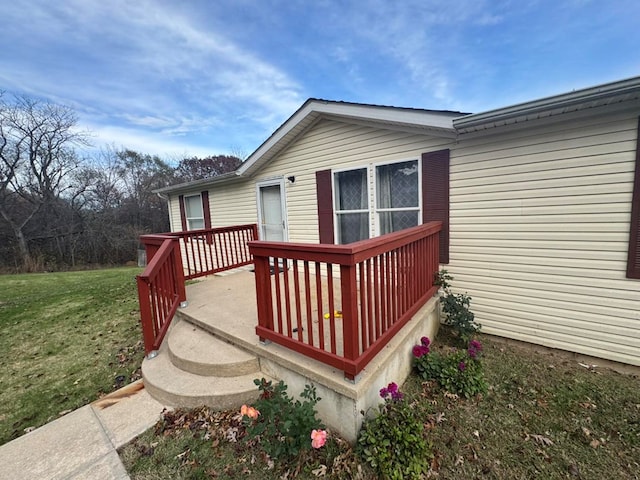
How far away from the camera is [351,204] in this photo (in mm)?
4941

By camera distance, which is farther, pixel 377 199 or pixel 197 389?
pixel 377 199

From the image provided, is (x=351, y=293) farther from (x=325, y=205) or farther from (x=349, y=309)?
(x=325, y=205)

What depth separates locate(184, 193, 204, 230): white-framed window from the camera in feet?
28.5

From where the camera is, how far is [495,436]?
84.6 inches

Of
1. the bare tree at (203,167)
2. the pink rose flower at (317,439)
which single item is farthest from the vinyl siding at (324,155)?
the bare tree at (203,167)

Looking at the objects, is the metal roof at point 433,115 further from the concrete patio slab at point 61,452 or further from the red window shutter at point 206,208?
the concrete patio slab at point 61,452

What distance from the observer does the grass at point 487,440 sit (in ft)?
6.09

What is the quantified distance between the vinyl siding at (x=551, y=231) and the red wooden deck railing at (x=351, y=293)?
1.06 m

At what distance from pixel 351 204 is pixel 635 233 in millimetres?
3554

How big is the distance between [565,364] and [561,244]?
1430 mm

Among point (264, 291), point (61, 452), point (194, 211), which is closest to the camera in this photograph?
point (61, 452)

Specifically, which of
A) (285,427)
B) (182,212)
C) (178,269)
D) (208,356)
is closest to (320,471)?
(285,427)

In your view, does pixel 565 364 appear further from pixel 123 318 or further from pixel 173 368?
pixel 123 318

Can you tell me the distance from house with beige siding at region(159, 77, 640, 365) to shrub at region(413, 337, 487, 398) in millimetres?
1403
